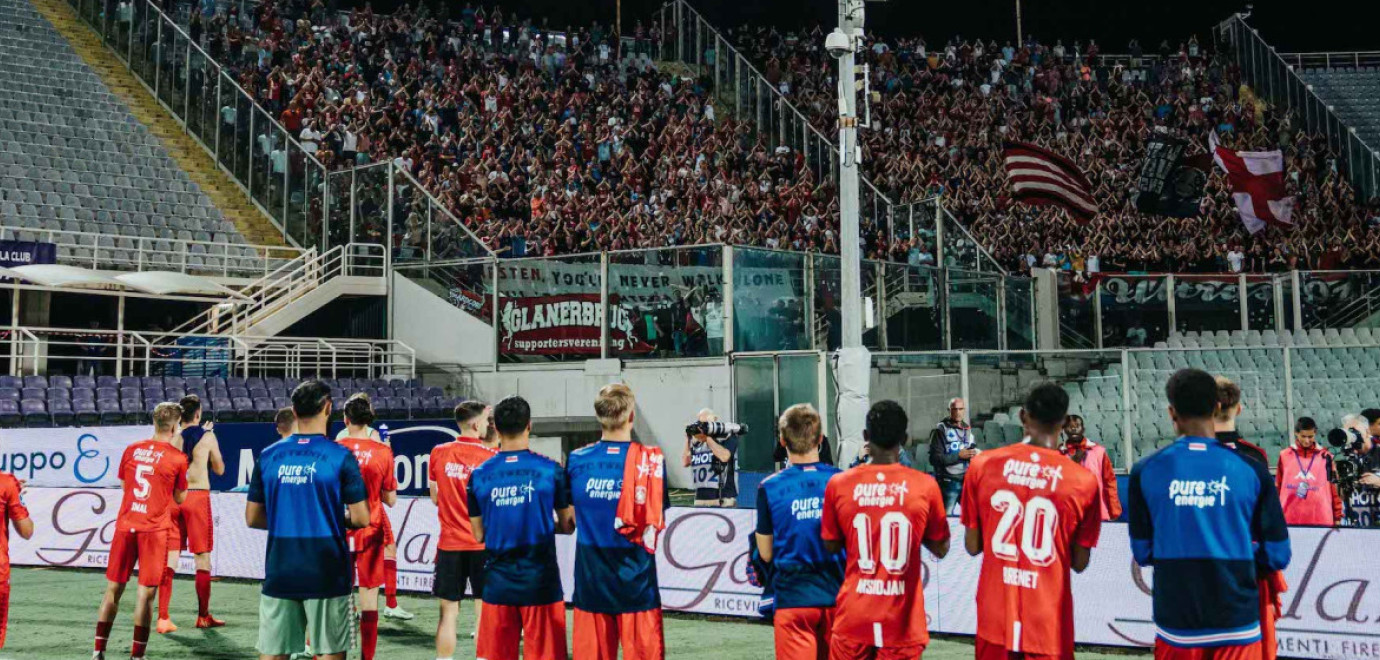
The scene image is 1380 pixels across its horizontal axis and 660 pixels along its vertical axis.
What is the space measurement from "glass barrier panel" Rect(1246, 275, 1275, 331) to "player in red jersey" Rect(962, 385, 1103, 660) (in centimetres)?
2212

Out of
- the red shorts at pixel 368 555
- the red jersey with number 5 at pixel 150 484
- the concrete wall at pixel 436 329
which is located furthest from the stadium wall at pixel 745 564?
the concrete wall at pixel 436 329

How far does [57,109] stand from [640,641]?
28.6 m

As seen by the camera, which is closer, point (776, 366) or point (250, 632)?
point (250, 632)

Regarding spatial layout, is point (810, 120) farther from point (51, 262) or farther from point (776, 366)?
point (51, 262)

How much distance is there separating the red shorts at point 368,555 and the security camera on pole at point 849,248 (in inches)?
233

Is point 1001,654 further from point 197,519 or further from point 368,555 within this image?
point 197,519

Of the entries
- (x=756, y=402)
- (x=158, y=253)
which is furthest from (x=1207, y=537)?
(x=158, y=253)

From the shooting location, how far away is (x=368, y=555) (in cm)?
948

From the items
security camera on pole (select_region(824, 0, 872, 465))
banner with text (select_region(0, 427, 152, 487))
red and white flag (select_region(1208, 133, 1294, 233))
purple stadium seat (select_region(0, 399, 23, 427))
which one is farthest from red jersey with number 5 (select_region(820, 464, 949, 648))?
red and white flag (select_region(1208, 133, 1294, 233))

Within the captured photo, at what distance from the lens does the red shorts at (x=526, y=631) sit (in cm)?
667

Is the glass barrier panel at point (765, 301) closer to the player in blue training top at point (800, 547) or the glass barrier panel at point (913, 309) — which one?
the glass barrier panel at point (913, 309)

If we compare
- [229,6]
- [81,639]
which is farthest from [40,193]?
[81,639]

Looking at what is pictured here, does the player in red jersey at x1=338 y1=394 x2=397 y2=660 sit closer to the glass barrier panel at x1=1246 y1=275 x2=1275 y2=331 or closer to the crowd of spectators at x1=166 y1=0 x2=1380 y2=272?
the crowd of spectators at x1=166 y1=0 x2=1380 y2=272

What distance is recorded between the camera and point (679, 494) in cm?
2206
